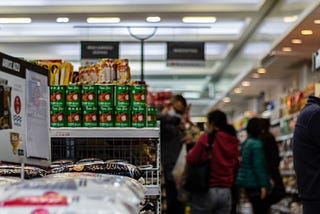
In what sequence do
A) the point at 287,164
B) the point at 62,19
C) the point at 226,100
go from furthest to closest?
the point at 226,100 → the point at 62,19 → the point at 287,164

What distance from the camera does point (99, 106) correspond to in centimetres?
333

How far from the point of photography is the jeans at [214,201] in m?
5.70

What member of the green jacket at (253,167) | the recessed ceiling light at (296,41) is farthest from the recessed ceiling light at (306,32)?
the green jacket at (253,167)

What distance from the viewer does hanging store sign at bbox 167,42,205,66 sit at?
10750mm

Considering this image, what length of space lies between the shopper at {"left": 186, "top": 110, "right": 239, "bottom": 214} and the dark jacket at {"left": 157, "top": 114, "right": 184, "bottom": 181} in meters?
0.59

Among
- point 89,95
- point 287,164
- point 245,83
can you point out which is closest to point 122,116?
point 89,95

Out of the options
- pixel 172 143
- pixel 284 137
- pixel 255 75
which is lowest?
pixel 284 137

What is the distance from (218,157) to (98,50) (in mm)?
4579

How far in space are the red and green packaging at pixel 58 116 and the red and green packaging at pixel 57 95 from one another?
0.08ft

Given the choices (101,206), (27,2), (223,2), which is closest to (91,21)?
(27,2)

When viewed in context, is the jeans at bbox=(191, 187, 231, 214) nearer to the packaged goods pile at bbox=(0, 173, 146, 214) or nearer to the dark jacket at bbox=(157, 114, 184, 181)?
the dark jacket at bbox=(157, 114, 184, 181)

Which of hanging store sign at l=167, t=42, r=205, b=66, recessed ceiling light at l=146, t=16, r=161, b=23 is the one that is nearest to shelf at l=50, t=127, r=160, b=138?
recessed ceiling light at l=146, t=16, r=161, b=23

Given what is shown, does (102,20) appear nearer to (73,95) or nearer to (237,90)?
(237,90)

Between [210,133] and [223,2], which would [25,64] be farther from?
[223,2]
